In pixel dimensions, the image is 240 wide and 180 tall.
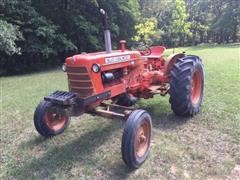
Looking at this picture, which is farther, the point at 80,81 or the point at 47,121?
the point at 47,121

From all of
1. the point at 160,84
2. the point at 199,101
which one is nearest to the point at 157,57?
the point at 160,84

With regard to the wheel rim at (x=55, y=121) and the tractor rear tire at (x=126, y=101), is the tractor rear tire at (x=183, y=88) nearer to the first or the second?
the tractor rear tire at (x=126, y=101)

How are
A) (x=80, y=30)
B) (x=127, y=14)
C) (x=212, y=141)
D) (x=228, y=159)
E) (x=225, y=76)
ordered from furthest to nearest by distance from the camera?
(x=127, y=14) → (x=80, y=30) → (x=225, y=76) → (x=212, y=141) → (x=228, y=159)

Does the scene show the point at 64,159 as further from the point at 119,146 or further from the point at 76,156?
the point at 119,146

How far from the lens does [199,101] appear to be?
17.7 ft

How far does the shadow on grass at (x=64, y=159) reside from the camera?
3691mm

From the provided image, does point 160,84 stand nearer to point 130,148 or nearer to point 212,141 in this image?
point 212,141

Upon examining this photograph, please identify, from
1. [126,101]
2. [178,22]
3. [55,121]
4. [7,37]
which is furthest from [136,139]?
[178,22]

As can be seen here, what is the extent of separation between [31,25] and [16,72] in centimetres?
259

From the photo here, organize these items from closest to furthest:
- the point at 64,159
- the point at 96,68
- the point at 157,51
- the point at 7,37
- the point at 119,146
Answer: the point at 96,68 → the point at 64,159 → the point at 119,146 → the point at 157,51 → the point at 7,37

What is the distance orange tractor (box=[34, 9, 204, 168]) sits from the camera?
3.74 metres

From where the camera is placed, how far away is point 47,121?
4508mm

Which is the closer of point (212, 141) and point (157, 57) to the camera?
point (212, 141)

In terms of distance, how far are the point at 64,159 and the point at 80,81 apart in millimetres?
1085
